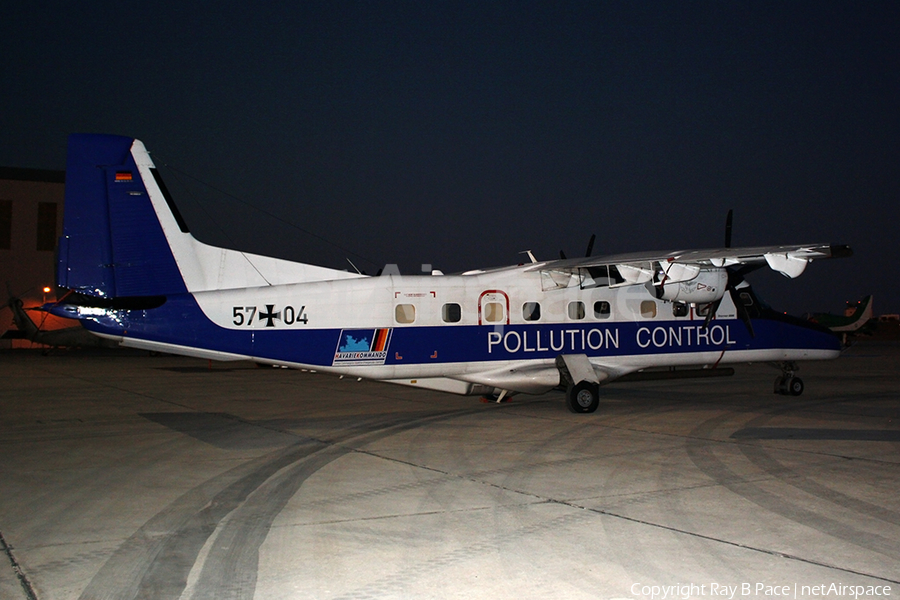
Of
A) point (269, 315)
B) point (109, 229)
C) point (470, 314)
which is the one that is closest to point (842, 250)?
point (470, 314)

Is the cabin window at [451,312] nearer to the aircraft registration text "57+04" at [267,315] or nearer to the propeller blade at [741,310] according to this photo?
the aircraft registration text "57+04" at [267,315]

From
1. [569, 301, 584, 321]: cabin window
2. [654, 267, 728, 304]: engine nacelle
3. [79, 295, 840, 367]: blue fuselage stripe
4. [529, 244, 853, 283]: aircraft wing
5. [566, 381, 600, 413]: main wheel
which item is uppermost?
[529, 244, 853, 283]: aircraft wing

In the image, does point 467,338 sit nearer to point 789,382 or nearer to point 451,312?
point 451,312

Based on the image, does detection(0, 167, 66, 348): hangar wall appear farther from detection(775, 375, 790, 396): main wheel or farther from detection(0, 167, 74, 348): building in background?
detection(775, 375, 790, 396): main wheel

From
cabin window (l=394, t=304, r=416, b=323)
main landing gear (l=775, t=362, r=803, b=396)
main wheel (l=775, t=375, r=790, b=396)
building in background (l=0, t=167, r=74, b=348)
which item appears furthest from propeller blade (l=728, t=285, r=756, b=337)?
building in background (l=0, t=167, r=74, b=348)

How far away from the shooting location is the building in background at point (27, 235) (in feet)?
175

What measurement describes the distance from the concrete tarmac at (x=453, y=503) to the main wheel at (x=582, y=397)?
13.6 inches

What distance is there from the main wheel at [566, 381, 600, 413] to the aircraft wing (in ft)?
7.14

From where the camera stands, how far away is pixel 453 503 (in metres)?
7.22

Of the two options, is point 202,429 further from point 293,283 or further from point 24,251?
point 24,251

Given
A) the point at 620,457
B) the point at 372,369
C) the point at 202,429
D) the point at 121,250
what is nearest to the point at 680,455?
the point at 620,457

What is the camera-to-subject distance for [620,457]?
9.48 meters

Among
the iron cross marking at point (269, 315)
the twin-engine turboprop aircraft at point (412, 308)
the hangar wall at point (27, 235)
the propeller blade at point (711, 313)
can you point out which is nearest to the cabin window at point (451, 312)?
the twin-engine turboprop aircraft at point (412, 308)

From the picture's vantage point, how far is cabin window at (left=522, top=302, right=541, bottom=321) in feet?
47.1
